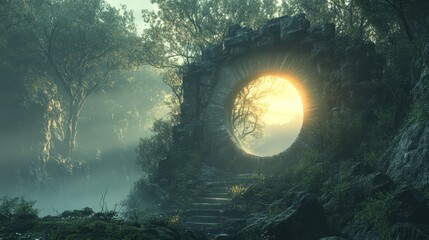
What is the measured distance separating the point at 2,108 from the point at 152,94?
82.3ft

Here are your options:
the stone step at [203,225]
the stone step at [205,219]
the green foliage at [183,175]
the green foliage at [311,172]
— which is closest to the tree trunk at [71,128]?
the green foliage at [183,175]

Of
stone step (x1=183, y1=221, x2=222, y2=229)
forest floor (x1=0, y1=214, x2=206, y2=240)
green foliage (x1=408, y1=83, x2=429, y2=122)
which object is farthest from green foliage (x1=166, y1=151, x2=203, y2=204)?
green foliage (x1=408, y1=83, x2=429, y2=122)

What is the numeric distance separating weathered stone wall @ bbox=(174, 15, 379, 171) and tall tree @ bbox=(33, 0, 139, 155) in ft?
37.4

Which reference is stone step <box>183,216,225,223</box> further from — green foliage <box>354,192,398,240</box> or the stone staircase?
green foliage <box>354,192,398,240</box>

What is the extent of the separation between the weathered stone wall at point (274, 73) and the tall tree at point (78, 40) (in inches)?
448

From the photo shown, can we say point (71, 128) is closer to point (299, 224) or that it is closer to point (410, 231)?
point (299, 224)

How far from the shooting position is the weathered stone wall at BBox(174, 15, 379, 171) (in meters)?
14.5

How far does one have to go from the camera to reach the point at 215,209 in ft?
44.7

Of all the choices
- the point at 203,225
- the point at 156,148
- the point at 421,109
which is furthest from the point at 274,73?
the point at 156,148

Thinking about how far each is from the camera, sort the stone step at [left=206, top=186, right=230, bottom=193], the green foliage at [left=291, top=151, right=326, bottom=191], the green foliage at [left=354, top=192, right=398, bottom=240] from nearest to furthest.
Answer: the green foliage at [left=354, top=192, right=398, bottom=240] < the green foliage at [left=291, top=151, right=326, bottom=191] < the stone step at [left=206, top=186, right=230, bottom=193]

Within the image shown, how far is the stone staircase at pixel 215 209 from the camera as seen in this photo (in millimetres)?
11977

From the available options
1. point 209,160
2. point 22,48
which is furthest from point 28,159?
point 209,160

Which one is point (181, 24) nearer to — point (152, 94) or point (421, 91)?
point (421, 91)

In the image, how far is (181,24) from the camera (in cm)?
2670
